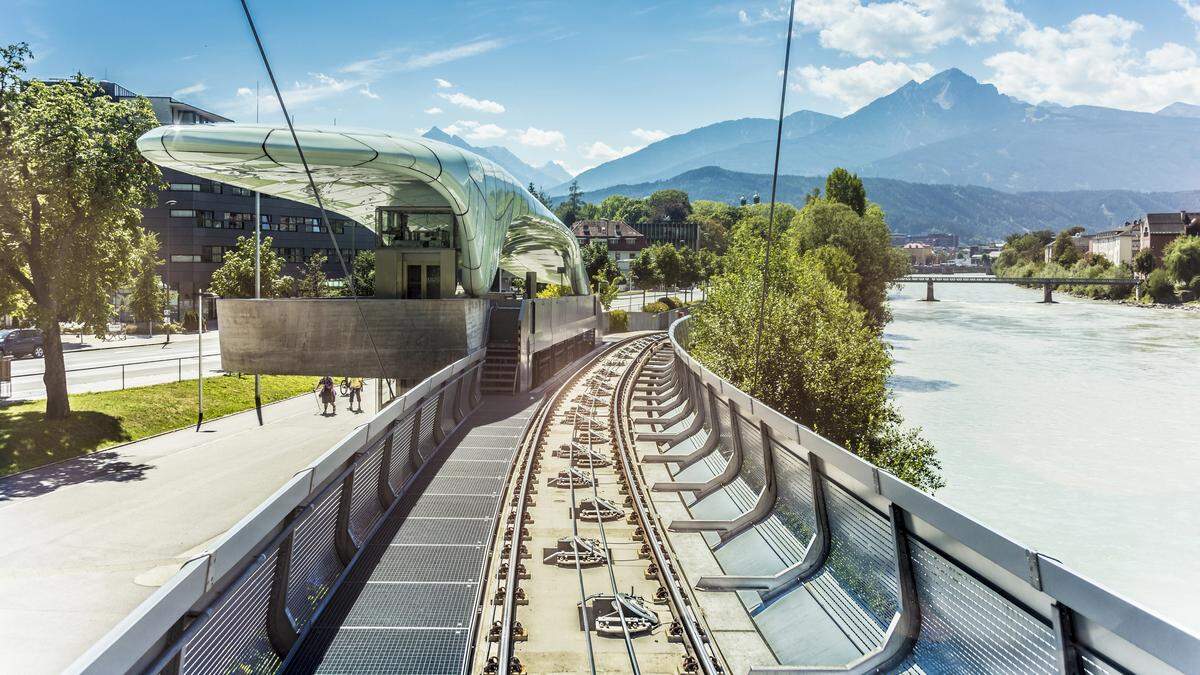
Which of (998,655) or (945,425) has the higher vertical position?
(998,655)

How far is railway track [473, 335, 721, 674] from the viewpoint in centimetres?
767

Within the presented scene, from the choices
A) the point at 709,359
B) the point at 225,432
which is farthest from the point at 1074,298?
the point at 225,432

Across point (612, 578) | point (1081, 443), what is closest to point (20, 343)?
point (612, 578)

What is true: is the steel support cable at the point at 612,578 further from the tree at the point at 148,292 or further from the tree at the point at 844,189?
the tree at the point at 844,189

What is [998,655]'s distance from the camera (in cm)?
488

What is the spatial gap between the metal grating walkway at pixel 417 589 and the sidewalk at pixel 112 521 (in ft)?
14.7

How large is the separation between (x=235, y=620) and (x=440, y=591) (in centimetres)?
313

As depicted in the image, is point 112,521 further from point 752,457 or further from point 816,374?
point 816,374

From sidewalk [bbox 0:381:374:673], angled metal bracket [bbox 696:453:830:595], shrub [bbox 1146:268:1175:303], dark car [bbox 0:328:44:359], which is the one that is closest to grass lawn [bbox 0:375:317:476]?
sidewalk [bbox 0:381:374:673]

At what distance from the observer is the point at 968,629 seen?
5.18 m

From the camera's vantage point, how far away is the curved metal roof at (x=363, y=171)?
898 inches

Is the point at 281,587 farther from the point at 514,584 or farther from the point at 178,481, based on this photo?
the point at 178,481

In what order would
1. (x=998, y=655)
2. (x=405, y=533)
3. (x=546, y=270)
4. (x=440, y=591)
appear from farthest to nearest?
(x=546, y=270)
(x=405, y=533)
(x=440, y=591)
(x=998, y=655)

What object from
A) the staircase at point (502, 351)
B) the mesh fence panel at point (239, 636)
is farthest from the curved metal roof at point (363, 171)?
the mesh fence panel at point (239, 636)
